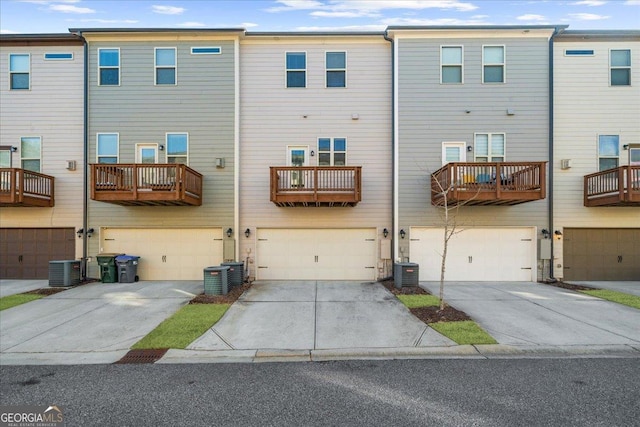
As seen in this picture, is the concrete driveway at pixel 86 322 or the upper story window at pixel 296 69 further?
the upper story window at pixel 296 69

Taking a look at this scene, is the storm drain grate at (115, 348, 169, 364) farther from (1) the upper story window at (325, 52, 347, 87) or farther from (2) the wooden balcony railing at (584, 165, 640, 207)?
(2) the wooden balcony railing at (584, 165, 640, 207)

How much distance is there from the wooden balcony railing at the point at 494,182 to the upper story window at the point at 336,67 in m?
5.16

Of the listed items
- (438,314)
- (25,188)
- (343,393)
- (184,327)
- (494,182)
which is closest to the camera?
(343,393)

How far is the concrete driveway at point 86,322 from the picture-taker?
4707mm

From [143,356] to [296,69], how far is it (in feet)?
33.1

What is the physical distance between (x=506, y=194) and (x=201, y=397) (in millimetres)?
9518

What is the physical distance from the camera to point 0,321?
20.1ft

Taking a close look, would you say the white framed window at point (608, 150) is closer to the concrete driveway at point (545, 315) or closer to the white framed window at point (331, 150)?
the concrete driveway at point (545, 315)

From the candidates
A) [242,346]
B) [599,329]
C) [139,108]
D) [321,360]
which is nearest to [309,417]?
[321,360]

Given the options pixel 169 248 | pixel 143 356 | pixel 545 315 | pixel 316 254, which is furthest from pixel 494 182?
pixel 169 248

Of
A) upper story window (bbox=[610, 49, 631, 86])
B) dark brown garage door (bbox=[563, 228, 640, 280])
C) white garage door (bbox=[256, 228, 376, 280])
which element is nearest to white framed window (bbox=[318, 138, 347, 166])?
white garage door (bbox=[256, 228, 376, 280])

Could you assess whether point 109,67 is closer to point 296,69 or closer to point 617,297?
point 296,69

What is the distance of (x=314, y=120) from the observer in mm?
10492

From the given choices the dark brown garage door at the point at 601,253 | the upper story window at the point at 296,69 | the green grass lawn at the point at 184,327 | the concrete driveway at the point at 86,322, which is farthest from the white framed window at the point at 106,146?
the dark brown garage door at the point at 601,253
